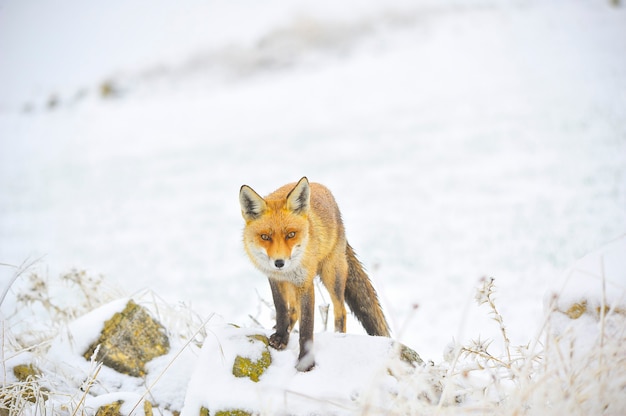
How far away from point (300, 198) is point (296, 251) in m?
0.37

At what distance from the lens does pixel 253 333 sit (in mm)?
3092

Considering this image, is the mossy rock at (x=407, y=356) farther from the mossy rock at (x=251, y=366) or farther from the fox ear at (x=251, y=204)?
the fox ear at (x=251, y=204)

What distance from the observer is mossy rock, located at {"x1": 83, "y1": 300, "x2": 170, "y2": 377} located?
3445 millimetres

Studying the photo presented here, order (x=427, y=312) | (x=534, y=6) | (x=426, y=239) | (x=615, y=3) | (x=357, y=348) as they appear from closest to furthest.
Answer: (x=357, y=348) → (x=427, y=312) → (x=426, y=239) → (x=615, y=3) → (x=534, y=6)

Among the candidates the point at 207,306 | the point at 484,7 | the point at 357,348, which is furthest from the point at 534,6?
the point at 357,348

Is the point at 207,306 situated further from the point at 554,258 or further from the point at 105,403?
the point at 554,258

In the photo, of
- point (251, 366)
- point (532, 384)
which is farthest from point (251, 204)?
→ point (532, 384)

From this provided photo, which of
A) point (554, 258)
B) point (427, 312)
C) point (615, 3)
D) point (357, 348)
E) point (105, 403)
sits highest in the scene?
point (615, 3)

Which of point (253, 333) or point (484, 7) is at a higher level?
point (484, 7)

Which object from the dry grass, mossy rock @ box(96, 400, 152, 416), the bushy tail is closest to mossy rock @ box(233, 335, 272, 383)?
the dry grass

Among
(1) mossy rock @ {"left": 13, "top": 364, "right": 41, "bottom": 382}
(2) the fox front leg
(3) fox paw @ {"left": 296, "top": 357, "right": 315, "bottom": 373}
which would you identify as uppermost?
(2) the fox front leg

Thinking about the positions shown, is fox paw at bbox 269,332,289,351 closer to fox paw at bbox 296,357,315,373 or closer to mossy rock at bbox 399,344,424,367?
fox paw at bbox 296,357,315,373

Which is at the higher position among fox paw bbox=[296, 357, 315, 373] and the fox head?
the fox head

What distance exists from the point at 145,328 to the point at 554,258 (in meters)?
6.76
